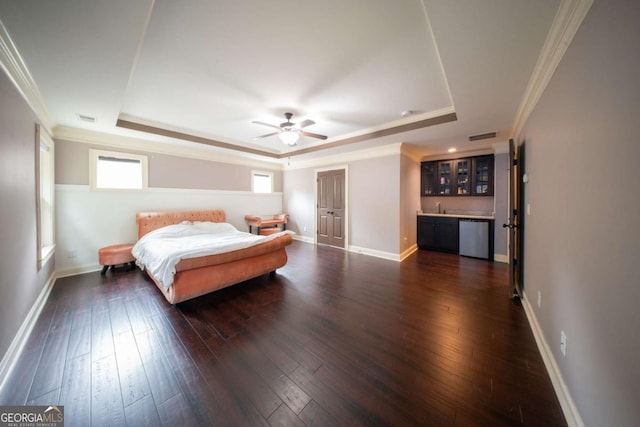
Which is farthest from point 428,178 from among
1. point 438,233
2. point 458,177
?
point 438,233

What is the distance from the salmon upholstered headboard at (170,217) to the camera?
4.09m

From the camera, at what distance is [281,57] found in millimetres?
2016

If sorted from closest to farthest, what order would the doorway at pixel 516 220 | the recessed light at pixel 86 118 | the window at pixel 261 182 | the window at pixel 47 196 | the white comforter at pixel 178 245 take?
the white comforter at pixel 178 245 → the doorway at pixel 516 220 → the recessed light at pixel 86 118 → the window at pixel 47 196 → the window at pixel 261 182

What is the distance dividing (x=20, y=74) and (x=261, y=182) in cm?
470

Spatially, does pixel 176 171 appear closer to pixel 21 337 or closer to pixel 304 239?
pixel 21 337

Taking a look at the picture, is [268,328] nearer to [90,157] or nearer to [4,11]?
[4,11]

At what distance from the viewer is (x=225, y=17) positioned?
1582 millimetres

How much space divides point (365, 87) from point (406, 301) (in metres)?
2.63

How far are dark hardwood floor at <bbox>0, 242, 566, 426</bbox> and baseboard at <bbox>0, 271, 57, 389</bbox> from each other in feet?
0.15

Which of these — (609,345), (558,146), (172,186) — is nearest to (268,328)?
(609,345)

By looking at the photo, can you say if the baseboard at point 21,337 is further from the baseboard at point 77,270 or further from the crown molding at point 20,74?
the crown molding at point 20,74

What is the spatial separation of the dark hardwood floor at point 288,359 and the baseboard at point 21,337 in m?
0.05

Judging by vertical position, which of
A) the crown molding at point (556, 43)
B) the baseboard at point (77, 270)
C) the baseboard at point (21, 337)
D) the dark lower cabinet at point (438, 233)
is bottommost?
the baseboard at point (21, 337)

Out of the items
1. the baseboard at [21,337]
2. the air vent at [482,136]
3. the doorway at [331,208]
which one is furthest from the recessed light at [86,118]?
the air vent at [482,136]
